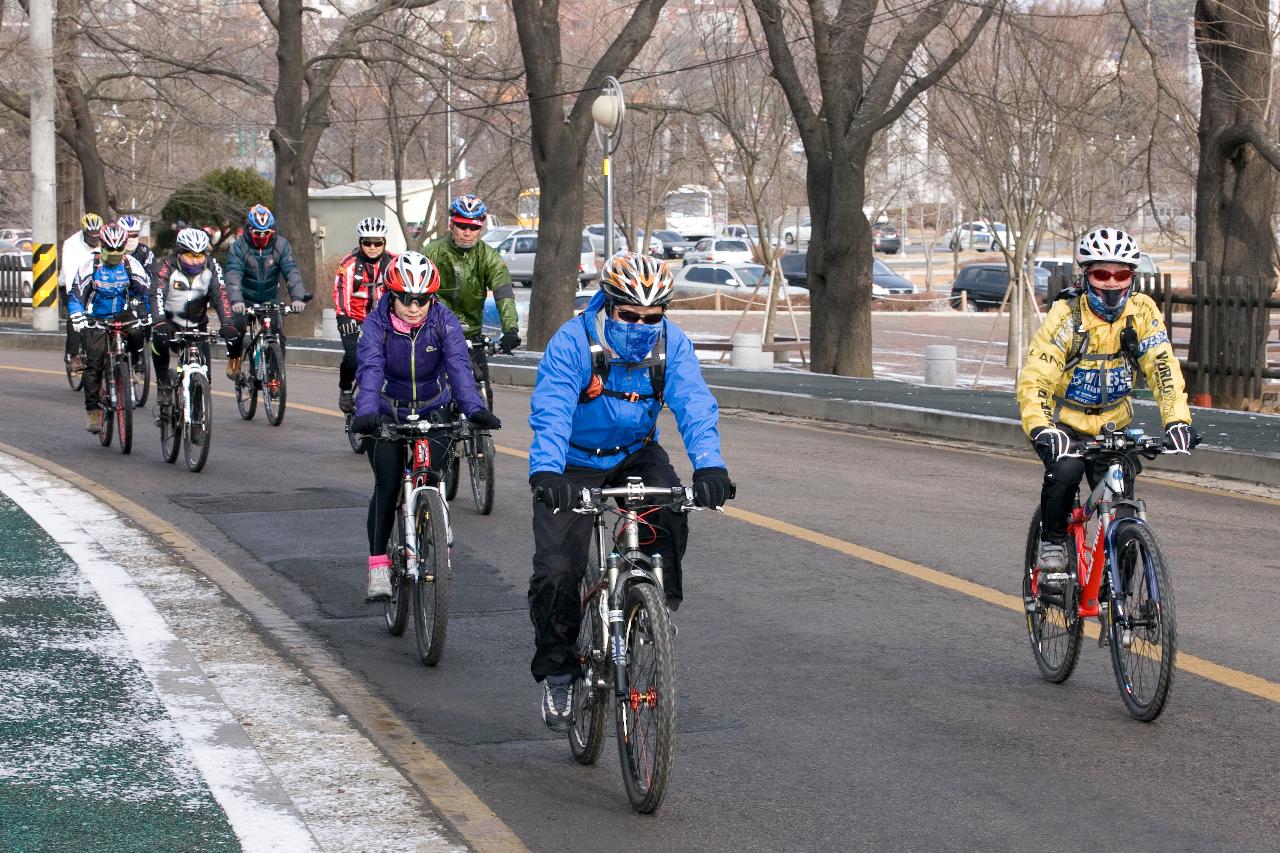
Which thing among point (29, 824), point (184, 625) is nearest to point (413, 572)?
point (184, 625)

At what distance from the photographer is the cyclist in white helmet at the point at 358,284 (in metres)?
13.2

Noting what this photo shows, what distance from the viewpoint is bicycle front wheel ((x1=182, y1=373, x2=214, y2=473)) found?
520 inches

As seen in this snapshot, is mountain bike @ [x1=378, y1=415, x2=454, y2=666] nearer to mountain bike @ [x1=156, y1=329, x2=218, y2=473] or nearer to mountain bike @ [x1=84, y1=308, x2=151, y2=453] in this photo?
mountain bike @ [x1=156, y1=329, x2=218, y2=473]

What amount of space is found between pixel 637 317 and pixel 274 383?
11.3 metres

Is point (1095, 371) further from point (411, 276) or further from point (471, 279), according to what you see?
point (471, 279)

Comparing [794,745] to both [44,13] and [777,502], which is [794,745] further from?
[44,13]

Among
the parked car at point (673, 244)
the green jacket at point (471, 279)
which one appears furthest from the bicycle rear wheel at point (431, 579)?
the parked car at point (673, 244)

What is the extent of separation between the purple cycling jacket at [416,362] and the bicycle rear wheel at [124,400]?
662 centimetres

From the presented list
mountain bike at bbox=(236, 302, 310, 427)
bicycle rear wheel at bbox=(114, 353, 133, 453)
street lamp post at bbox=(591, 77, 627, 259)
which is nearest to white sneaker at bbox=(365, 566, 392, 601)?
bicycle rear wheel at bbox=(114, 353, 133, 453)

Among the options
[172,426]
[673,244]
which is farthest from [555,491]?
[673,244]

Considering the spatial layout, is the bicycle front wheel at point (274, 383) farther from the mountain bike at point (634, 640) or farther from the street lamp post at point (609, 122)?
the mountain bike at point (634, 640)

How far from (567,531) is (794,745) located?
3.95 ft

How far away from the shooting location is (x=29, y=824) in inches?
203

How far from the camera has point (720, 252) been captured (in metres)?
62.4
